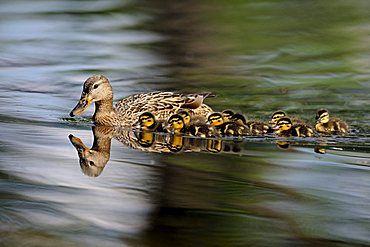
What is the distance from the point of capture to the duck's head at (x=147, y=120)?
840 cm

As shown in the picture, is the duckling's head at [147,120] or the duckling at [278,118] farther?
the duckling's head at [147,120]

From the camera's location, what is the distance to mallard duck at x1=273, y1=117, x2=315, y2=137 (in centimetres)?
786

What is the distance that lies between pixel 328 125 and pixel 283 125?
380 mm

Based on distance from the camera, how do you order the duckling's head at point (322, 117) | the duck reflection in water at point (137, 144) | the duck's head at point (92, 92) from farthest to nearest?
the duck's head at point (92, 92) < the duckling's head at point (322, 117) < the duck reflection in water at point (137, 144)

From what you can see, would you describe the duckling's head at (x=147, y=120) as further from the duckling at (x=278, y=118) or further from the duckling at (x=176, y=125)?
the duckling at (x=278, y=118)

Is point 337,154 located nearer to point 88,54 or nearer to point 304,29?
point 88,54

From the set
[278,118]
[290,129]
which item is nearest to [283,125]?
[290,129]

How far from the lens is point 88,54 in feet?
37.0

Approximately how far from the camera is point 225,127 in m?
7.98

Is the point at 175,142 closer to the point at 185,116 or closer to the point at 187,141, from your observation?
the point at 187,141

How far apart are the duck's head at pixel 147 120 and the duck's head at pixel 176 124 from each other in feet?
0.92

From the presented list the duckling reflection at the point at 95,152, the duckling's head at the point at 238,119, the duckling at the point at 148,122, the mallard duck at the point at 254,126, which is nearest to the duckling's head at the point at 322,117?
the mallard duck at the point at 254,126

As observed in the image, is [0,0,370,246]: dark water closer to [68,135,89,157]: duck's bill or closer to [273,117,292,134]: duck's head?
[68,135,89,157]: duck's bill

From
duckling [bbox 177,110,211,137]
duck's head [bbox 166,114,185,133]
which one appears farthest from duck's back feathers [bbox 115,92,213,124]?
duck's head [bbox 166,114,185,133]
